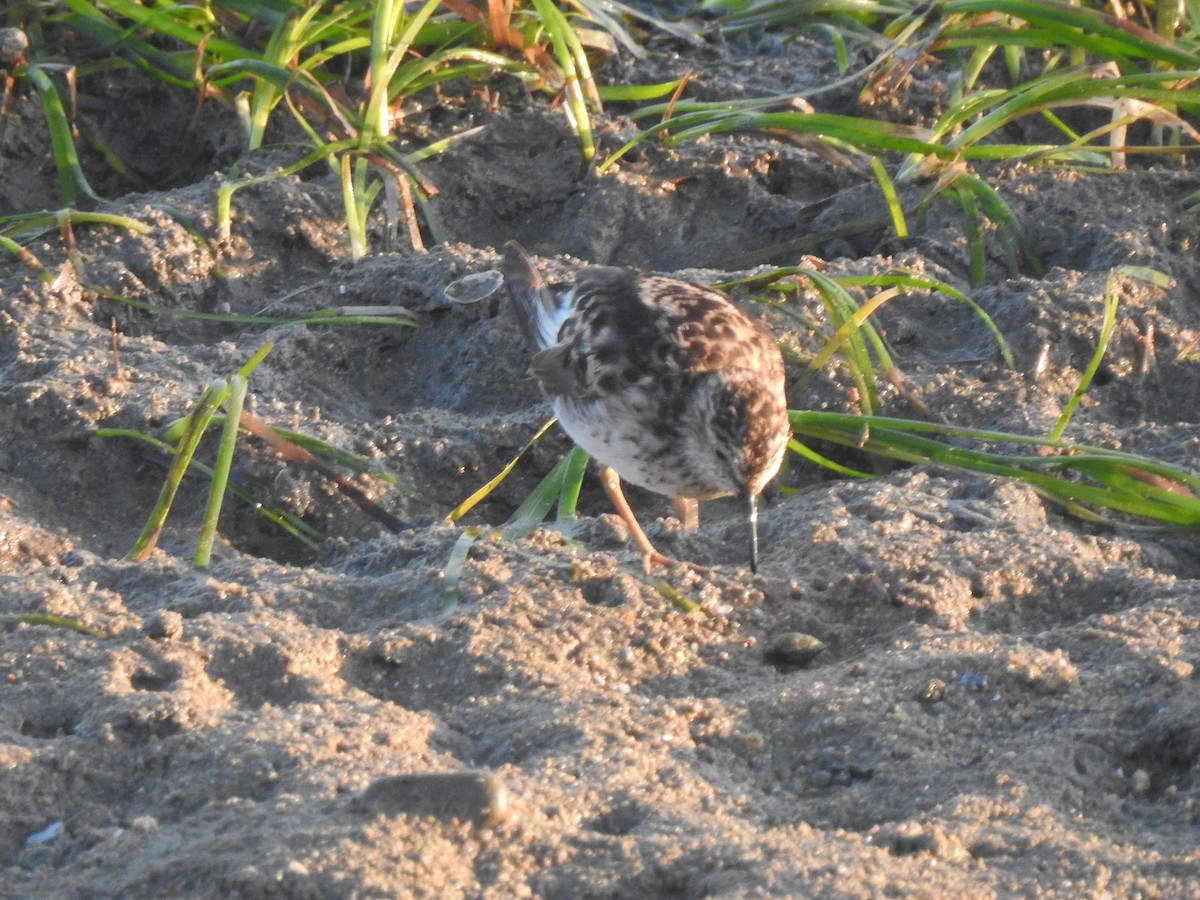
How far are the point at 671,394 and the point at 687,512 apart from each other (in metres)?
0.57

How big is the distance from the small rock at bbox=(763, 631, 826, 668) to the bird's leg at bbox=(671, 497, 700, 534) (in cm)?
84

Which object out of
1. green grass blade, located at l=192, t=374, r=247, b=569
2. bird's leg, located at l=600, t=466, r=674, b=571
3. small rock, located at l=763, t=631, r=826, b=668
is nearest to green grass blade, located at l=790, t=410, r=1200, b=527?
bird's leg, located at l=600, t=466, r=674, b=571

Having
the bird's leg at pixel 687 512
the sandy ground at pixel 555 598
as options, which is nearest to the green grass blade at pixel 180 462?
the sandy ground at pixel 555 598

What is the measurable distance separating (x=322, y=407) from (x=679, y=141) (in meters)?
2.33

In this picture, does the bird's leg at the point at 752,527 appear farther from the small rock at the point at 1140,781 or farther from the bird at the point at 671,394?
the small rock at the point at 1140,781

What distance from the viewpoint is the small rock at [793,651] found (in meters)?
4.29

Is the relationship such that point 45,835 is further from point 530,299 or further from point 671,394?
point 530,299

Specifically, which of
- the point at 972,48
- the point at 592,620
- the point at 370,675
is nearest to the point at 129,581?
the point at 370,675

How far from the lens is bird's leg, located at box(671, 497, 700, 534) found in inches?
203

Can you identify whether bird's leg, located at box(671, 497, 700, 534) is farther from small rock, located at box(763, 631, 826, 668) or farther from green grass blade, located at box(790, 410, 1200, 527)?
small rock, located at box(763, 631, 826, 668)

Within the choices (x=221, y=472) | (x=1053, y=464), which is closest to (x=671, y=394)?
(x=1053, y=464)

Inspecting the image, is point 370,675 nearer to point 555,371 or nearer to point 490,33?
point 555,371

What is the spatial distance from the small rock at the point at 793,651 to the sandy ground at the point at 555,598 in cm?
1

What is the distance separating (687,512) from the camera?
529 centimetres
